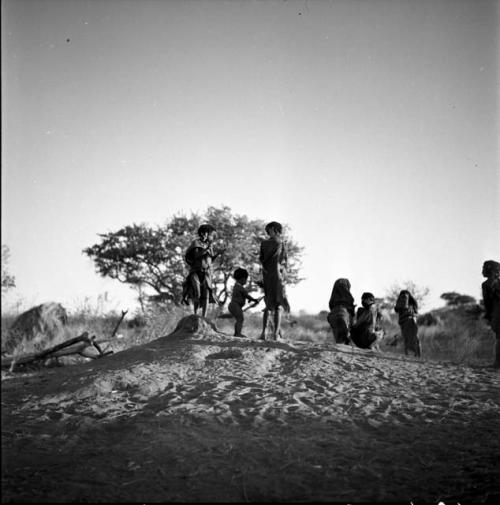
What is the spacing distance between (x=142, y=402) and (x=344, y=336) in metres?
4.94

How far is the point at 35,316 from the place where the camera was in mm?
13781

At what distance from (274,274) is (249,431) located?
147 inches

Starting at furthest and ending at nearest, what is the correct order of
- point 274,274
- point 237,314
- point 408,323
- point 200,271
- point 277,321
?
point 408,323 → point 200,271 → point 237,314 → point 274,274 → point 277,321

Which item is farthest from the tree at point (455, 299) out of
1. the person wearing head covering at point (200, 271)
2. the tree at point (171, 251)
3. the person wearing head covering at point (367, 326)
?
the person wearing head covering at point (200, 271)

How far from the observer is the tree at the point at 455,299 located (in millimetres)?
28438

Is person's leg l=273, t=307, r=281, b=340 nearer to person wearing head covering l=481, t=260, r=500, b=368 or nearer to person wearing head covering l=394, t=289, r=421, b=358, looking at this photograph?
person wearing head covering l=481, t=260, r=500, b=368

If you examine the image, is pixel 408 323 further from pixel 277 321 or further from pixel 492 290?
pixel 277 321

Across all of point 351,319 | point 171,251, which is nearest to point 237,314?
point 351,319

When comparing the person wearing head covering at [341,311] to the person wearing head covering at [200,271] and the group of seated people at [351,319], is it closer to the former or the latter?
the group of seated people at [351,319]

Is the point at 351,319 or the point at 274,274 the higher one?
the point at 274,274

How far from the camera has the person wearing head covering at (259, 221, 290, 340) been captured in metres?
6.51

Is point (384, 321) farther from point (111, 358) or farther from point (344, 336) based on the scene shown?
point (111, 358)

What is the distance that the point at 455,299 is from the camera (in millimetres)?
29016

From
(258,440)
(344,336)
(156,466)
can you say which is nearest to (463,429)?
(258,440)
